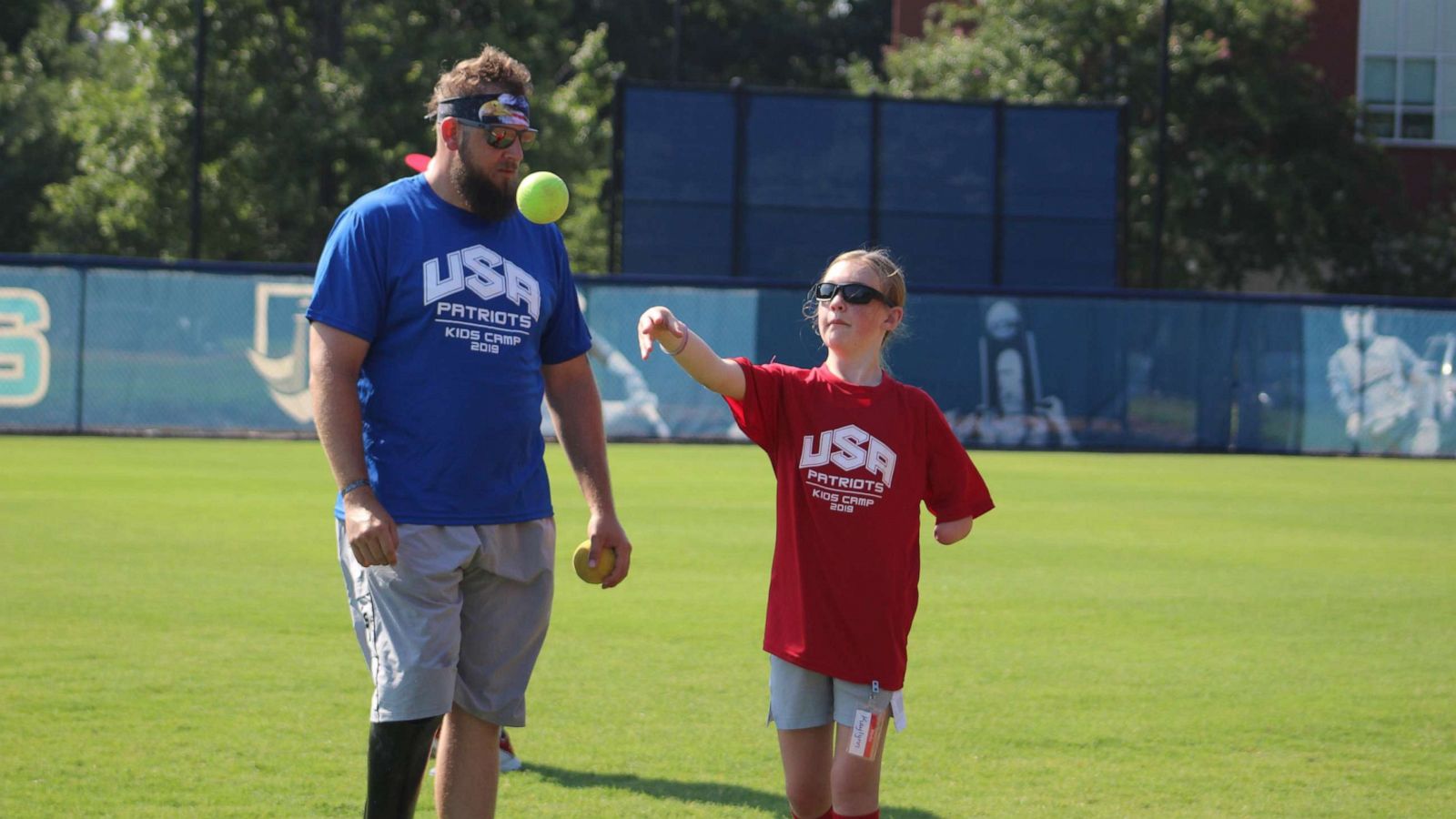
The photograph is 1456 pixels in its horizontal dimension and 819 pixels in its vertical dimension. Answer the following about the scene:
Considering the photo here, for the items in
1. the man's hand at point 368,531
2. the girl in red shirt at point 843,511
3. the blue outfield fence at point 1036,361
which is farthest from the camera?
the blue outfield fence at point 1036,361

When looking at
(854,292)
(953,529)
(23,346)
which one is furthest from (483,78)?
(23,346)

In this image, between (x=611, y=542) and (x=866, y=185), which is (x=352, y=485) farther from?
(x=866, y=185)

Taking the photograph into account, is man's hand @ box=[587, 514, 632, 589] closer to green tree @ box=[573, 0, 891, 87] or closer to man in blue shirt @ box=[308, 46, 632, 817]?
man in blue shirt @ box=[308, 46, 632, 817]

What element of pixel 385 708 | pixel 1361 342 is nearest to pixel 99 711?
pixel 385 708

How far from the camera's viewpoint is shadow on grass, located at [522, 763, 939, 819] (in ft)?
18.1

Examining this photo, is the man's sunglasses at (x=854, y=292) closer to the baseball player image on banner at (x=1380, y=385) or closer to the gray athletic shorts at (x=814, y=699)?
the gray athletic shorts at (x=814, y=699)

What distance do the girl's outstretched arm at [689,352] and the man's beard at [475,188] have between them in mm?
516

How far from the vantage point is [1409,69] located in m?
36.4

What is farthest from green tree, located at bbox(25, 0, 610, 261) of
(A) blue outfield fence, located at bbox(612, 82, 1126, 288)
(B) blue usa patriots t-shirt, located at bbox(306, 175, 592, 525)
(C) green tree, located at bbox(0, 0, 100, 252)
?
(B) blue usa patriots t-shirt, located at bbox(306, 175, 592, 525)

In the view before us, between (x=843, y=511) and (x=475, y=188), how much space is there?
52.8 inches

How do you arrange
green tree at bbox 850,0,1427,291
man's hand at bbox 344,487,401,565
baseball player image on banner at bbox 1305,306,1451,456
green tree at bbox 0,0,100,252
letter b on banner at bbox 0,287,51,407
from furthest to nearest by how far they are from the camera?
1. green tree at bbox 0,0,100,252
2. green tree at bbox 850,0,1427,291
3. baseball player image on banner at bbox 1305,306,1451,456
4. letter b on banner at bbox 0,287,51,407
5. man's hand at bbox 344,487,401,565

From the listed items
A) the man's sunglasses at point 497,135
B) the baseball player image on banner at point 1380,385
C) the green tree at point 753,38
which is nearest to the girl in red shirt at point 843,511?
the man's sunglasses at point 497,135

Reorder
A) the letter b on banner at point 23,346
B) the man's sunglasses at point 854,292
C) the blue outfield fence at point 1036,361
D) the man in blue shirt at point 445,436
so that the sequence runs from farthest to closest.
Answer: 1. the blue outfield fence at point 1036,361
2. the letter b on banner at point 23,346
3. the man's sunglasses at point 854,292
4. the man in blue shirt at point 445,436

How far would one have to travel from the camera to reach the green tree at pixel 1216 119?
33.3 metres
